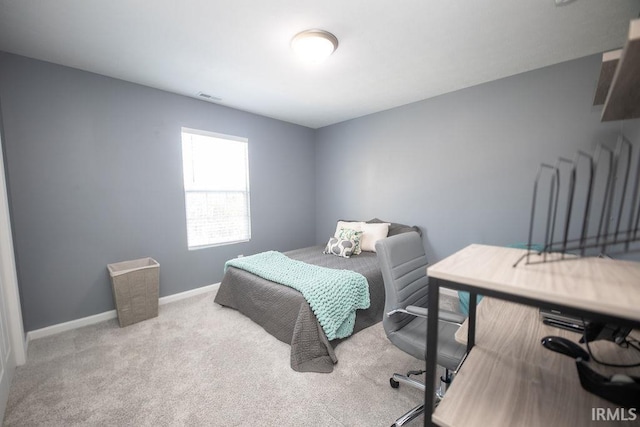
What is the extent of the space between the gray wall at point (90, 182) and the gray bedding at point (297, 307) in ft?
3.21

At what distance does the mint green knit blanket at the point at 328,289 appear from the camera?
2.12 metres

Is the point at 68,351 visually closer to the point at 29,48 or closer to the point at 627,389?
the point at 29,48

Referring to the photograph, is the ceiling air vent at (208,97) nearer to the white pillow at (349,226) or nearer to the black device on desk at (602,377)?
the white pillow at (349,226)

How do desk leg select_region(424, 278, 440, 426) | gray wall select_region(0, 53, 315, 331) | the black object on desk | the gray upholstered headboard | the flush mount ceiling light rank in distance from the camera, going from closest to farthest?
desk leg select_region(424, 278, 440, 426)
the black object on desk
the flush mount ceiling light
gray wall select_region(0, 53, 315, 331)
the gray upholstered headboard

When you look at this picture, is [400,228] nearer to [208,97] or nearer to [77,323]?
[208,97]

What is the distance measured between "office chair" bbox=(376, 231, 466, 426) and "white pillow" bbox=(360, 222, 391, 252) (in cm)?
174

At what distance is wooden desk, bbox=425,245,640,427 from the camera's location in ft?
1.89

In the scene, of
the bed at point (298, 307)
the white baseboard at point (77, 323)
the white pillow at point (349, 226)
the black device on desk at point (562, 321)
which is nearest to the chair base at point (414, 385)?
the bed at point (298, 307)

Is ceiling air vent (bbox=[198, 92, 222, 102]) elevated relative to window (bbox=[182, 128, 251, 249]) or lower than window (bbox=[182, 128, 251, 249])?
elevated

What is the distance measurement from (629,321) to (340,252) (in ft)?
9.37

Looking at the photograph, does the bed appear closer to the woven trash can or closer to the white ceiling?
the woven trash can

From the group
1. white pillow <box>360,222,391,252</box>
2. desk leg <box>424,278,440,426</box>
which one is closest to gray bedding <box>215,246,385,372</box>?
white pillow <box>360,222,391,252</box>

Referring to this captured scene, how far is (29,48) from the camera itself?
213cm

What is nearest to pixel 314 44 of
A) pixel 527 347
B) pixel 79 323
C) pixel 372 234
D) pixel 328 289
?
pixel 328 289
